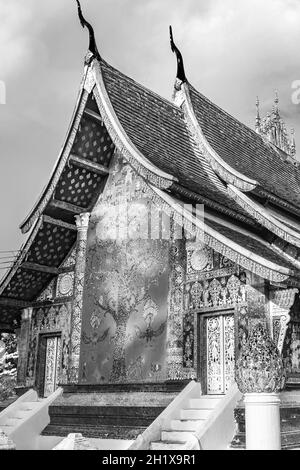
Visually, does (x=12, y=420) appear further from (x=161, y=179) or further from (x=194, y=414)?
(x=161, y=179)

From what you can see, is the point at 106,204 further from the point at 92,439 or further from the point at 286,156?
the point at 286,156

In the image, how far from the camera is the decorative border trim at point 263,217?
949 cm

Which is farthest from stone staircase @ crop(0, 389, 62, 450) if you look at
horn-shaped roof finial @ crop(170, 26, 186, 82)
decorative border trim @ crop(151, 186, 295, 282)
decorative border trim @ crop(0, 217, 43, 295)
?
horn-shaped roof finial @ crop(170, 26, 186, 82)

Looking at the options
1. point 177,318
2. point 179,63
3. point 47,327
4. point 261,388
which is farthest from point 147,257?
point 261,388

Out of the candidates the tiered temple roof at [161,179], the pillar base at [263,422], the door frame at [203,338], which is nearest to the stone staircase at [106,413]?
the door frame at [203,338]

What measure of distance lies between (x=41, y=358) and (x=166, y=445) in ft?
16.4

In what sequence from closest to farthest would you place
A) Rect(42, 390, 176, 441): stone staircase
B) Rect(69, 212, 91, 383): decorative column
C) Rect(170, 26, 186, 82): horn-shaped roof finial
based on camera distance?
Rect(42, 390, 176, 441): stone staircase < Rect(69, 212, 91, 383): decorative column < Rect(170, 26, 186, 82): horn-shaped roof finial

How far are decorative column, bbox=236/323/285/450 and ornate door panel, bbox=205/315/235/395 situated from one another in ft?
8.18

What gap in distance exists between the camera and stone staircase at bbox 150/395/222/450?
7.59 metres

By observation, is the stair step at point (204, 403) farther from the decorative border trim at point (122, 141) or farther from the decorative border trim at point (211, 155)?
the decorative border trim at point (211, 155)

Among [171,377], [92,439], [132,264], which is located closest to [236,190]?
[132,264]

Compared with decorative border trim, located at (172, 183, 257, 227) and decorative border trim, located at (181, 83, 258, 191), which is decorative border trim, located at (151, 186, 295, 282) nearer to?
decorative border trim, located at (172, 183, 257, 227)

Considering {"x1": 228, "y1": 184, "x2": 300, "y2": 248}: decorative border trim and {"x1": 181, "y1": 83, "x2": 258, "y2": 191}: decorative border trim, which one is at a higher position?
{"x1": 181, "y1": 83, "x2": 258, "y2": 191}: decorative border trim

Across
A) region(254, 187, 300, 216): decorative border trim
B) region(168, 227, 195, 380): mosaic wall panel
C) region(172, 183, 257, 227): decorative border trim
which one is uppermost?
region(254, 187, 300, 216): decorative border trim
